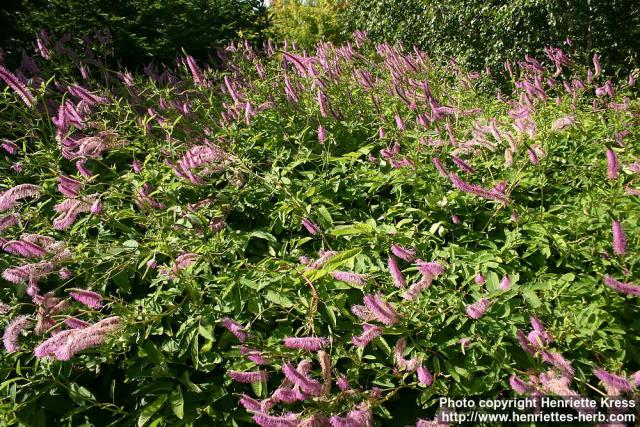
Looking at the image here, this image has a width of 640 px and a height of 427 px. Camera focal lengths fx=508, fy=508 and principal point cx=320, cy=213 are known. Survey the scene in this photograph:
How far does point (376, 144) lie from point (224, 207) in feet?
3.54

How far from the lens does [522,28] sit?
771 centimetres

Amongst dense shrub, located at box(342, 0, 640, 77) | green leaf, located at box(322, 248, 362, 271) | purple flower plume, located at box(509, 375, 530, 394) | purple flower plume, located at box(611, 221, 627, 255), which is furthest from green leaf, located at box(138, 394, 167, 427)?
dense shrub, located at box(342, 0, 640, 77)

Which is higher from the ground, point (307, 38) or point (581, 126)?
point (307, 38)

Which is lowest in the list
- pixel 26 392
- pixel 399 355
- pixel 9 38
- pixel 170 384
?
pixel 399 355

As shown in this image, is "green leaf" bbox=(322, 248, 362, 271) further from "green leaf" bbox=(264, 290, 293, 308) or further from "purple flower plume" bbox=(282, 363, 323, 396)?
"purple flower plume" bbox=(282, 363, 323, 396)

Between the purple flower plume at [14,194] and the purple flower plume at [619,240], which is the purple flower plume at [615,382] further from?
the purple flower plume at [14,194]

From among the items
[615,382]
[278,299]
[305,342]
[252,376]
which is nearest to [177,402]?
[252,376]

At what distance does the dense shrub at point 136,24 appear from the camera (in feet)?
20.3

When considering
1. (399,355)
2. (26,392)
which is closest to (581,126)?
(399,355)

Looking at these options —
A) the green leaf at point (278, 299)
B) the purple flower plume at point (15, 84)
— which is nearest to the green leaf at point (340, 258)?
the green leaf at point (278, 299)

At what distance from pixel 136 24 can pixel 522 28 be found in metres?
5.67

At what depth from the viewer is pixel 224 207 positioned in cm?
249

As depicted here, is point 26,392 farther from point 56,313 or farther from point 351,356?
point 351,356

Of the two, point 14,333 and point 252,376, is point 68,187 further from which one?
point 252,376
